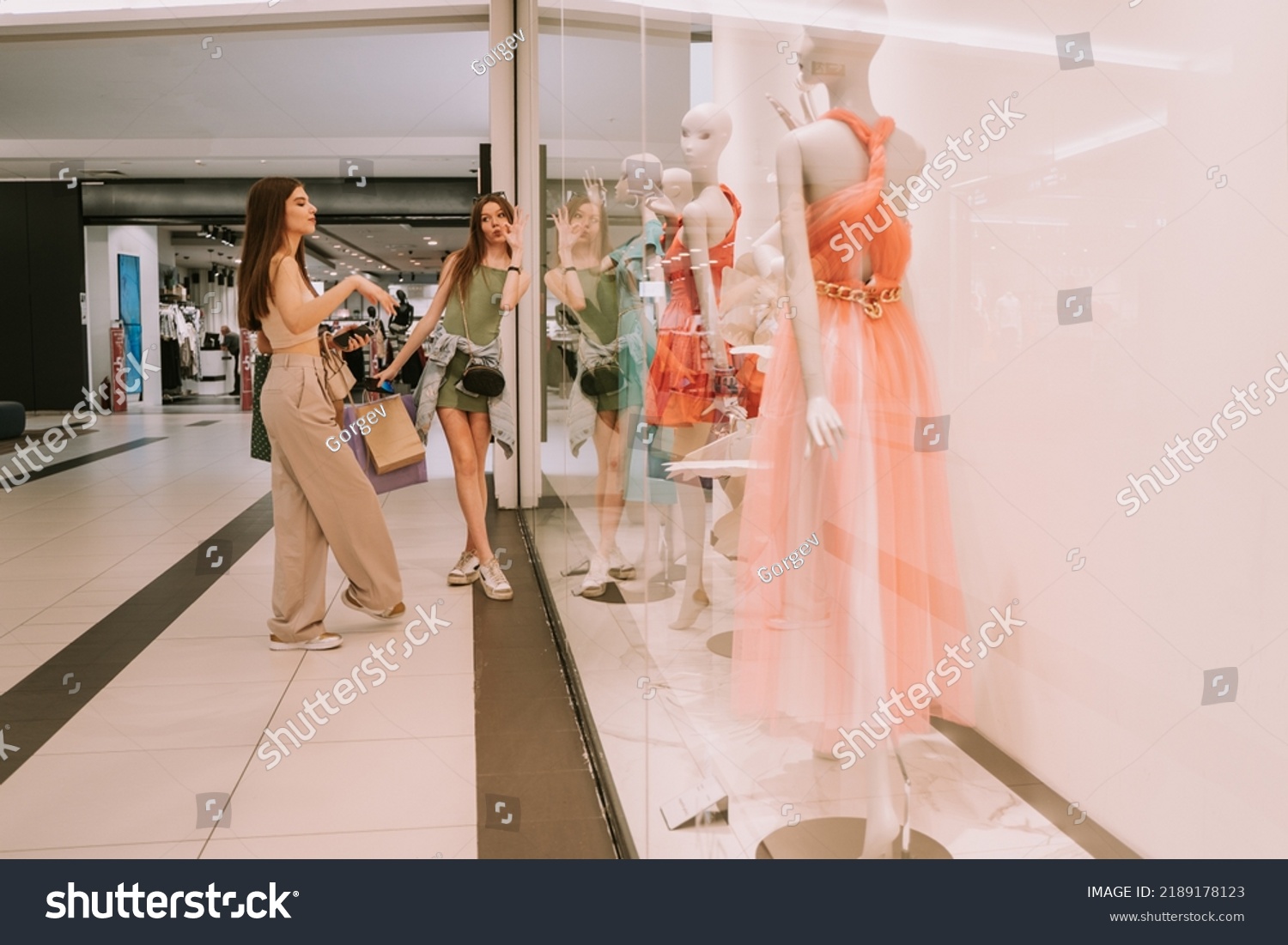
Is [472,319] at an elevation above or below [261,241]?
below

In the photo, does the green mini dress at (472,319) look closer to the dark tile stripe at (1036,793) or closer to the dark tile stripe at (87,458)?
the dark tile stripe at (1036,793)

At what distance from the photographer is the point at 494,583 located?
4.18 m

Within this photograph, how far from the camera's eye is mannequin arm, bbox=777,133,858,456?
1178 millimetres

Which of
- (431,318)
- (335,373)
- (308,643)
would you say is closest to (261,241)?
(335,373)

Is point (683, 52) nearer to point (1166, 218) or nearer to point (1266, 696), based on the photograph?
point (1166, 218)

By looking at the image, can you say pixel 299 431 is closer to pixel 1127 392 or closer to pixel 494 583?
pixel 494 583

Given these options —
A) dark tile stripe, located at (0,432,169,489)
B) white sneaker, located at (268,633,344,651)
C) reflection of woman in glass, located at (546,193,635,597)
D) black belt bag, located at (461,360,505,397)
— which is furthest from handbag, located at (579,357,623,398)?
dark tile stripe, located at (0,432,169,489)

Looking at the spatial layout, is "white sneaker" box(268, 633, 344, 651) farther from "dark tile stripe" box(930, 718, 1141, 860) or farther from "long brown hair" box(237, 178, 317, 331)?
"dark tile stripe" box(930, 718, 1141, 860)

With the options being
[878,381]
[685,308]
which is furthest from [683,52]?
[878,381]

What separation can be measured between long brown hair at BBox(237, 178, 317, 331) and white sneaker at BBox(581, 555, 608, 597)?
4.60 ft

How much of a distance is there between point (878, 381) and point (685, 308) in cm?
55

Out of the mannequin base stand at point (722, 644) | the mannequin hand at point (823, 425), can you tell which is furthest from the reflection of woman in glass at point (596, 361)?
the mannequin hand at point (823, 425)

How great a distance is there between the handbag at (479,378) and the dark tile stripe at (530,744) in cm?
84

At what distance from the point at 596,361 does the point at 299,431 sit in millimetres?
1004
